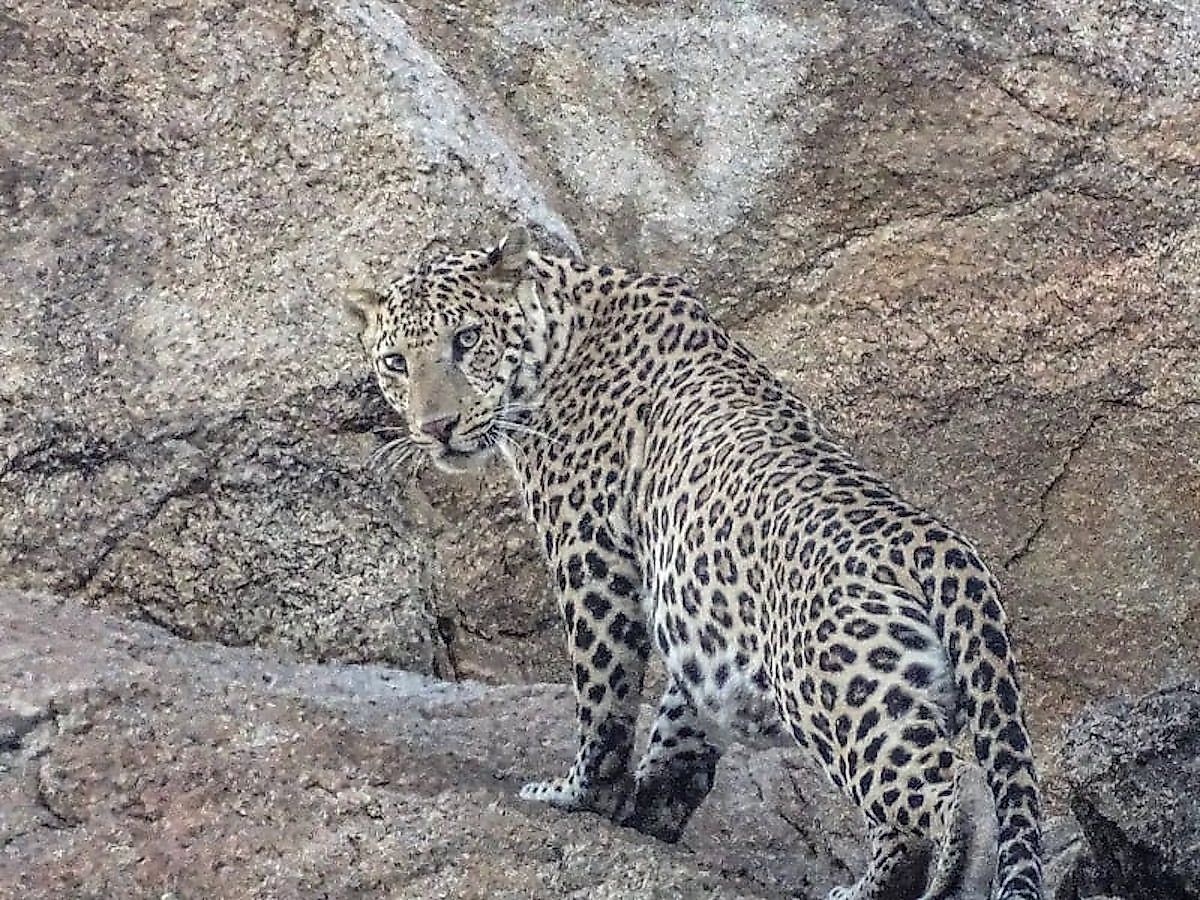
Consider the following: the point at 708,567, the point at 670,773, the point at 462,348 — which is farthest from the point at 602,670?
the point at 462,348

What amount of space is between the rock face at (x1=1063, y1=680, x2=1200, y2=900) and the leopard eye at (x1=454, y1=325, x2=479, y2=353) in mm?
2506

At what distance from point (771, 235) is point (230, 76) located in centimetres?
259

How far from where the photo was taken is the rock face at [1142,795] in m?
5.44

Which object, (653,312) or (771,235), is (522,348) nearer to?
(653,312)

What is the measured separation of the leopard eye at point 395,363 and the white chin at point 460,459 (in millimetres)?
346

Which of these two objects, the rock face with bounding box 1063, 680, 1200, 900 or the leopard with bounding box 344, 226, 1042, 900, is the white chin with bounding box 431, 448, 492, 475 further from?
the rock face with bounding box 1063, 680, 1200, 900

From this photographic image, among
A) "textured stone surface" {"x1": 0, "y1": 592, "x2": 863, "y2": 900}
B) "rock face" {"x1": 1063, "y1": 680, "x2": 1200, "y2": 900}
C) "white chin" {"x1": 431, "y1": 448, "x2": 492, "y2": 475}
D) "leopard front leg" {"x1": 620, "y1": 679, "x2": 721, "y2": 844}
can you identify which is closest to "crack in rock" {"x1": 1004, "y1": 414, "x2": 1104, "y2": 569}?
"textured stone surface" {"x1": 0, "y1": 592, "x2": 863, "y2": 900}

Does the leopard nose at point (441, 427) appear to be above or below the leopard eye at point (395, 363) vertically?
below

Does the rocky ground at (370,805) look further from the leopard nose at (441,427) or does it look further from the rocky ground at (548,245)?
the leopard nose at (441,427)

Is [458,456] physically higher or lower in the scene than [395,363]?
lower

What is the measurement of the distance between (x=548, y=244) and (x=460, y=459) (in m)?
1.86

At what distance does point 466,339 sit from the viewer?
22.3 feet

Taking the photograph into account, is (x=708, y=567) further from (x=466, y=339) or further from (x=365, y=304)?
(x=365, y=304)

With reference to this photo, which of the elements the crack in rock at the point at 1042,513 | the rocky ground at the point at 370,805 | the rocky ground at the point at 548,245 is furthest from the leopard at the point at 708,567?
the crack in rock at the point at 1042,513
